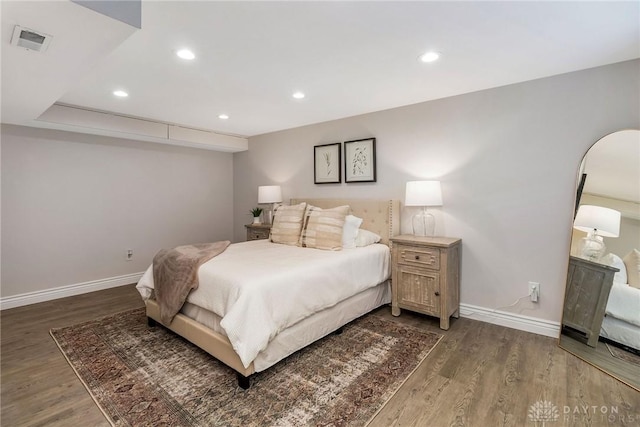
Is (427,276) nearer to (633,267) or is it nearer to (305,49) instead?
(633,267)

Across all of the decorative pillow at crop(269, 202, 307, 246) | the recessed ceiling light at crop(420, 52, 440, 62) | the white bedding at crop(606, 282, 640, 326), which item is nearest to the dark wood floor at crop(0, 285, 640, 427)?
the white bedding at crop(606, 282, 640, 326)

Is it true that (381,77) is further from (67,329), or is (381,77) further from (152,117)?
(67,329)

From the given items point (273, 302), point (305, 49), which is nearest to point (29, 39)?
point (305, 49)

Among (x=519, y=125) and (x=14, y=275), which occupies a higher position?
(x=519, y=125)

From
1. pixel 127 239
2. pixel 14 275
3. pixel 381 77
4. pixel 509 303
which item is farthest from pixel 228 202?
pixel 509 303

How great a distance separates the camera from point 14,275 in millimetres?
3455

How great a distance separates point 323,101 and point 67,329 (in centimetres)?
336

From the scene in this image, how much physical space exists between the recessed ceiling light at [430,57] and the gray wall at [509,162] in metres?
0.95

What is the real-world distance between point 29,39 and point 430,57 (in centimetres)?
236

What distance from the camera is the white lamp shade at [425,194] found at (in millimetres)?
2988

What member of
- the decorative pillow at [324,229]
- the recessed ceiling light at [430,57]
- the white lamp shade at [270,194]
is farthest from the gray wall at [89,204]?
the recessed ceiling light at [430,57]

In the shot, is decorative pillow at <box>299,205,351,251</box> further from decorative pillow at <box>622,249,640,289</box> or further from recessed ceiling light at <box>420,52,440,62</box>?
decorative pillow at <box>622,249,640,289</box>

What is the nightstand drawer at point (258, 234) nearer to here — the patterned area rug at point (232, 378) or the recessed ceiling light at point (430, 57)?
the patterned area rug at point (232, 378)

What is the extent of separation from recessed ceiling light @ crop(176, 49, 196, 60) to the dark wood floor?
2.34 metres
